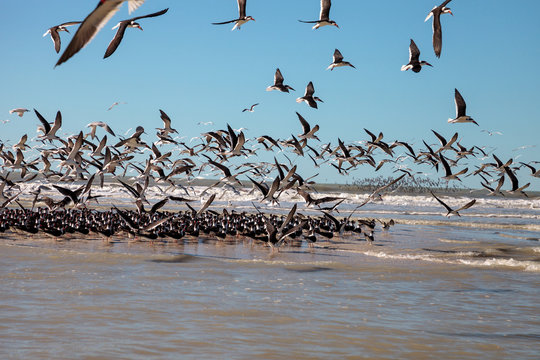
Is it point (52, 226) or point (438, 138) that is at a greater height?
point (438, 138)

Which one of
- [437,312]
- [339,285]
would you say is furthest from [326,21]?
[437,312]

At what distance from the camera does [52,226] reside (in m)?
19.6

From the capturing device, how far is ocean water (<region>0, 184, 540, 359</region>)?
743 cm

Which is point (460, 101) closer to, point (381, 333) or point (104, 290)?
point (381, 333)

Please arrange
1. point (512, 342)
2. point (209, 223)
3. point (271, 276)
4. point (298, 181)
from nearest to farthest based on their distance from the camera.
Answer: point (512, 342)
point (271, 276)
point (298, 181)
point (209, 223)

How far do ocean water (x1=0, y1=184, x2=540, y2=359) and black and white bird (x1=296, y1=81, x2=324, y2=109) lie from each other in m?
4.48

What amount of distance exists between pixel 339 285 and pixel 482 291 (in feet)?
9.29

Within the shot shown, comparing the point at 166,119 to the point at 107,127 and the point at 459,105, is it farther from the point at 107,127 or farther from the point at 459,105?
the point at 459,105

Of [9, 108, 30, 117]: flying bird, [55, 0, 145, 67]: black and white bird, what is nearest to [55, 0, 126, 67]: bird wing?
[55, 0, 145, 67]: black and white bird

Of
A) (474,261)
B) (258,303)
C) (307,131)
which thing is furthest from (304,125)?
(258,303)

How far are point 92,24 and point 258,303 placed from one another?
5.53 metres

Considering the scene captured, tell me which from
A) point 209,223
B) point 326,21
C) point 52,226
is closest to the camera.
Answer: point 326,21

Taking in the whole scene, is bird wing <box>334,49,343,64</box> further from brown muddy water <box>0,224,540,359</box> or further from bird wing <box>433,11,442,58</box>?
brown muddy water <box>0,224,540,359</box>

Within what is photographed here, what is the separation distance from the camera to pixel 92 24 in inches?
235
